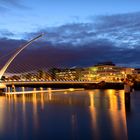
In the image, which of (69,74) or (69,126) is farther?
(69,74)

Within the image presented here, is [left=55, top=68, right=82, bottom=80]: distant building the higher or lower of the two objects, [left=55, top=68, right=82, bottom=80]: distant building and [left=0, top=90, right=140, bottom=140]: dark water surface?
the higher

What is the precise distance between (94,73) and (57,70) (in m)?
7.23

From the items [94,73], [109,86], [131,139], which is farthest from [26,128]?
[94,73]

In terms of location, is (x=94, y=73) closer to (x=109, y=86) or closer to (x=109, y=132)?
(x=109, y=86)

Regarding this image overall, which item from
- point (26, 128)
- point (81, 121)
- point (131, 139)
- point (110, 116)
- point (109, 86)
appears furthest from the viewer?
point (109, 86)

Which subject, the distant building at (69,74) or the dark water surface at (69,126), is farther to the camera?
the distant building at (69,74)

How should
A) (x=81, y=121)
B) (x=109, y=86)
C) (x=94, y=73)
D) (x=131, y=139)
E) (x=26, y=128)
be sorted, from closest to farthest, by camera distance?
(x=131, y=139), (x=26, y=128), (x=81, y=121), (x=109, y=86), (x=94, y=73)

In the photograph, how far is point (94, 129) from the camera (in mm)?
11383

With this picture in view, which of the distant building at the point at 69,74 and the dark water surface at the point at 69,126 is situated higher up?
the distant building at the point at 69,74

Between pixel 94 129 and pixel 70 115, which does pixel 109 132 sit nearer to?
pixel 94 129

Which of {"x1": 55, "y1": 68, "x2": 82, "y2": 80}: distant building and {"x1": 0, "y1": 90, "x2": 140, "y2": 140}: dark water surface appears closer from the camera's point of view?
{"x1": 0, "y1": 90, "x2": 140, "y2": 140}: dark water surface

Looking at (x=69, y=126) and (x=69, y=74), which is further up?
(x=69, y=74)

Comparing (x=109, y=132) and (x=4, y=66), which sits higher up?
(x=4, y=66)

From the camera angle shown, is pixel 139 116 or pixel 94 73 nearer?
pixel 139 116
